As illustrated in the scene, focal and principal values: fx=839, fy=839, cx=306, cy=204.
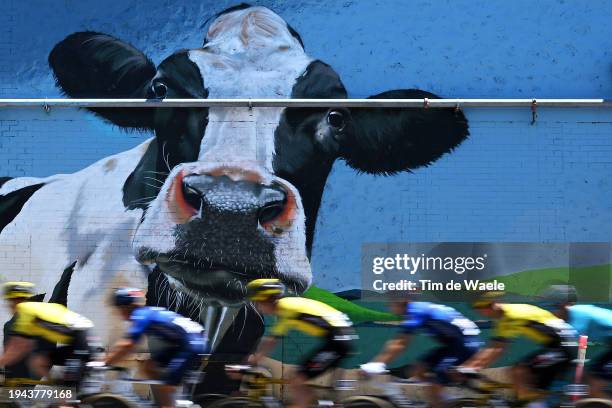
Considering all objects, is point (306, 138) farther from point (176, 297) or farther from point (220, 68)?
point (176, 297)

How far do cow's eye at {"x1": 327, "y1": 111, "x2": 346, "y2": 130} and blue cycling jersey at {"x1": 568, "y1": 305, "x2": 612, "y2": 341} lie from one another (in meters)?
4.09

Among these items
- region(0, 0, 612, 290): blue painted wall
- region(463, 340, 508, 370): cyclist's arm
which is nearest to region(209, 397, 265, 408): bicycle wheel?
region(463, 340, 508, 370): cyclist's arm

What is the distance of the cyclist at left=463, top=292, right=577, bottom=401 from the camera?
8.85 metres

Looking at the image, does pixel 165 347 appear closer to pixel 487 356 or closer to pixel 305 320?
pixel 305 320

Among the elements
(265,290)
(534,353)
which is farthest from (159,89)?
(534,353)

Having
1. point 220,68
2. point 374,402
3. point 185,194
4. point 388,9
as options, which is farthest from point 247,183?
point 374,402

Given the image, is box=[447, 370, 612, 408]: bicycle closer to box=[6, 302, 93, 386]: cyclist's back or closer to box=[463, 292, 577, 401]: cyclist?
box=[463, 292, 577, 401]: cyclist

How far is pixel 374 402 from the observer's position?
8766 mm

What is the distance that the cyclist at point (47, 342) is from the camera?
28.2 feet

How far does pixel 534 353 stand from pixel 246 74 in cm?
552

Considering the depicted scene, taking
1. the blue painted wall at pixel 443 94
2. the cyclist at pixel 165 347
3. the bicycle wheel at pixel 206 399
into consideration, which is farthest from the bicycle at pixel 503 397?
the blue painted wall at pixel 443 94

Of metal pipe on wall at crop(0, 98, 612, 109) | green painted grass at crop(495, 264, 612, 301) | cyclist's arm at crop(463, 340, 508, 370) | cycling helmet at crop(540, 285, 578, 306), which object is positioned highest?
metal pipe on wall at crop(0, 98, 612, 109)

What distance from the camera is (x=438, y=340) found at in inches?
355

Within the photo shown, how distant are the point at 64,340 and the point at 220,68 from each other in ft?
15.7
